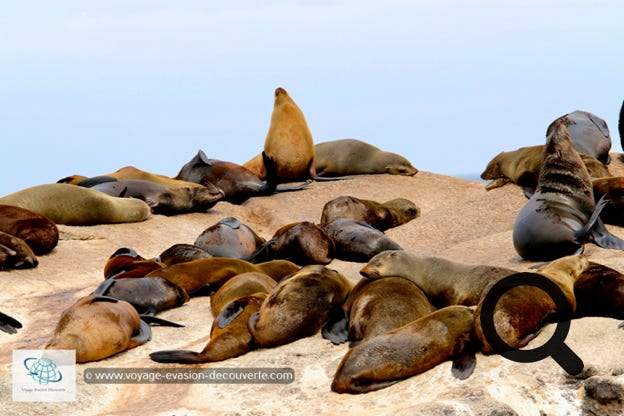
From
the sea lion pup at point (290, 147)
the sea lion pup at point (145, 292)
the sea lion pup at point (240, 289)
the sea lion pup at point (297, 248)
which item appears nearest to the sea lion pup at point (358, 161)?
the sea lion pup at point (290, 147)

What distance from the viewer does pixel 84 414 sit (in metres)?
5.76

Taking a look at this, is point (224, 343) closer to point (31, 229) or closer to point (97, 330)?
point (97, 330)

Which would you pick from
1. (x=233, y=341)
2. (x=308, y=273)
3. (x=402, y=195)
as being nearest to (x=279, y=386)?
(x=233, y=341)

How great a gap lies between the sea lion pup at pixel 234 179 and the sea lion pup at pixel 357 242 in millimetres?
4443

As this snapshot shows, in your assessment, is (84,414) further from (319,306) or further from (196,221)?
(196,221)

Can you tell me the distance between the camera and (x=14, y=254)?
1018 cm

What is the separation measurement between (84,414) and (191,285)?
2840 millimetres

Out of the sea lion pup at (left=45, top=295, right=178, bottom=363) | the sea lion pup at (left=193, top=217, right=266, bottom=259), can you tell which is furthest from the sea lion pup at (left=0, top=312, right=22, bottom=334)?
the sea lion pup at (left=193, top=217, right=266, bottom=259)

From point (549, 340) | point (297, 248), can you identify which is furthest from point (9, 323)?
point (549, 340)

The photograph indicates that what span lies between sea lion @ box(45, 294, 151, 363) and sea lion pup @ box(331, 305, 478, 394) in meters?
1.92

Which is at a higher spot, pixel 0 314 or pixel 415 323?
pixel 415 323

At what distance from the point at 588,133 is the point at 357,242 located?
4.65 m

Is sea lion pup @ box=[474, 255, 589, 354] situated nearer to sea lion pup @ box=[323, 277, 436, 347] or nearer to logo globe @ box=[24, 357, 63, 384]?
sea lion pup @ box=[323, 277, 436, 347]

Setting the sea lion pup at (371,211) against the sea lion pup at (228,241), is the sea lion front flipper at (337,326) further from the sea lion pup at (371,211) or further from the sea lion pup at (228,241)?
the sea lion pup at (371,211)
